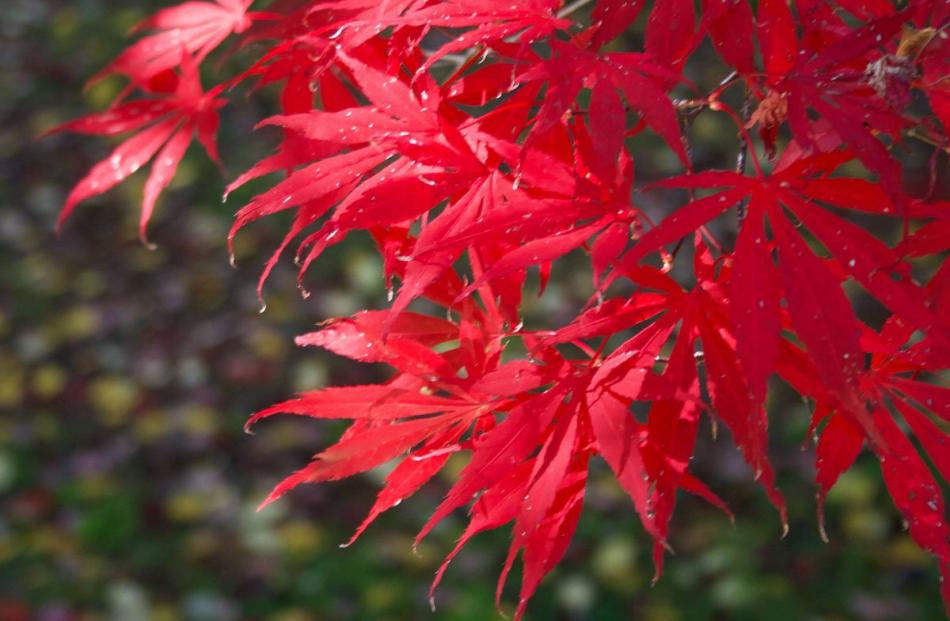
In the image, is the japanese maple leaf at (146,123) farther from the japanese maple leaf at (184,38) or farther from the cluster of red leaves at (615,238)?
the cluster of red leaves at (615,238)

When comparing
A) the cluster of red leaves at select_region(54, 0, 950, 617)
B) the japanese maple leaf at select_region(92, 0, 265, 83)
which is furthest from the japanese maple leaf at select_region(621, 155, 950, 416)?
the japanese maple leaf at select_region(92, 0, 265, 83)

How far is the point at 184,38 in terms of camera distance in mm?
885

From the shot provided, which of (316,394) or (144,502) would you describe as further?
(144,502)

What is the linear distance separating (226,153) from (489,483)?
1.79m

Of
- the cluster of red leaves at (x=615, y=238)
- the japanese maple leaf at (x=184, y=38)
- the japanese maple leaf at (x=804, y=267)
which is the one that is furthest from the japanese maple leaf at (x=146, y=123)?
the japanese maple leaf at (x=804, y=267)

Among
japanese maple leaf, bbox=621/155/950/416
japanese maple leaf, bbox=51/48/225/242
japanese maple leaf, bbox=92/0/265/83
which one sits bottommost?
japanese maple leaf, bbox=51/48/225/242

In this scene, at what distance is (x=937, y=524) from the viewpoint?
0.58 metres

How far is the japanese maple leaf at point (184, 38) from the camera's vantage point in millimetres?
858

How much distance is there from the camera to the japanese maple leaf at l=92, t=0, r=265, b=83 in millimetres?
858

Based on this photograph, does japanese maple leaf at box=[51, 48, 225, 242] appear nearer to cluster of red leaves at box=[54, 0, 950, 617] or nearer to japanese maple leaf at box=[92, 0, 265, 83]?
japanese maple leaf at box=[92, 0, 265, 83]

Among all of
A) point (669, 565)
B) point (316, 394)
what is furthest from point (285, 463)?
point (316, 394)

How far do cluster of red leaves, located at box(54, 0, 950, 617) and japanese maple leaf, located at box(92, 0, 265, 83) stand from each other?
20cm

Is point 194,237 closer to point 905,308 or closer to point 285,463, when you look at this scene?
point 285,463

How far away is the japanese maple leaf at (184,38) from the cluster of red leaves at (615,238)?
200 millimetres
